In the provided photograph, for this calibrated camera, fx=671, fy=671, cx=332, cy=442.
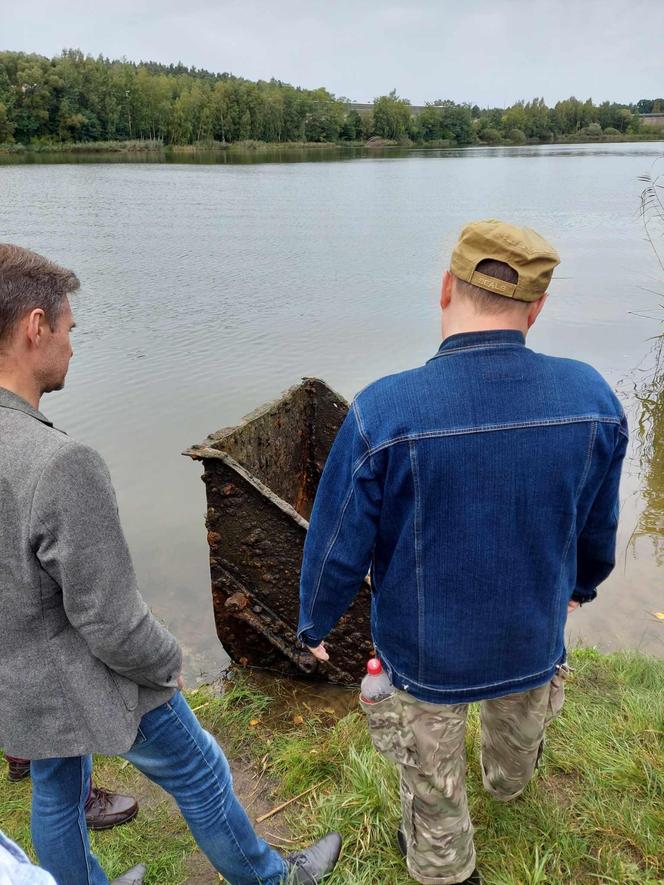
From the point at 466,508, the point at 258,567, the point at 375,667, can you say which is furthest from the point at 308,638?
the point at 258,567

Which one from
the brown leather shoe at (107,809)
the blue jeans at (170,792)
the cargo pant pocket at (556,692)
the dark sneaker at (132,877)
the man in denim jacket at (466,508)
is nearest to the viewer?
the man in denim jacket at (466,508)

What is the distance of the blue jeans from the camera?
189 cm

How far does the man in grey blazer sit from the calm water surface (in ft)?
8.43

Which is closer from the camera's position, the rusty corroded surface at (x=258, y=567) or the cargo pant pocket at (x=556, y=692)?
the cargo pant pocket at (x=556, y=692)

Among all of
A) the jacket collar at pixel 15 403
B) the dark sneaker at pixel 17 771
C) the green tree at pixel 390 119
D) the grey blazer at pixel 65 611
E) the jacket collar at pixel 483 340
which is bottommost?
the dark sneaker at pixel 17 771

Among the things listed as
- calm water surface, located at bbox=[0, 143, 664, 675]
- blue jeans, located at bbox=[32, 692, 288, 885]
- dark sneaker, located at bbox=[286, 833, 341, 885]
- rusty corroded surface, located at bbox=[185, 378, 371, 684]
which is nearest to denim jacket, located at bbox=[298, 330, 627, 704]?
blue jeans, located at bbox=[32, 692, 288, 885]

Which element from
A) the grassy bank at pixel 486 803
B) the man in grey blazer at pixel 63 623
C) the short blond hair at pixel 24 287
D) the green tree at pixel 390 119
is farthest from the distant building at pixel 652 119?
the man in grey blazer at pixel 63 623

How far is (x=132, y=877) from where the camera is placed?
2.46 meters

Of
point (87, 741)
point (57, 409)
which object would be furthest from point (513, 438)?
point (57, 409)

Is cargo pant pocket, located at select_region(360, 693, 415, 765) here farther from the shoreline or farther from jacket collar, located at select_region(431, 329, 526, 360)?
the shoreline

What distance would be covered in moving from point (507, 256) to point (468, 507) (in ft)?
1.99

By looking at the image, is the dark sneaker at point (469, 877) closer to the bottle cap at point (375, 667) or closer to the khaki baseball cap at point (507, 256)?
the bottle cap at point (375, 667)

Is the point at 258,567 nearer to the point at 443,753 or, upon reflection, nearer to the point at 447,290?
the point at 443,753

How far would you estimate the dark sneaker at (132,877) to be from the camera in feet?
8.01
